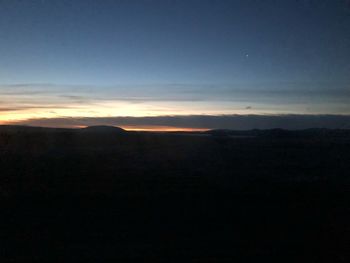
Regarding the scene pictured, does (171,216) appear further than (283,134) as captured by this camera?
No

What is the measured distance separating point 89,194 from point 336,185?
11945 mm

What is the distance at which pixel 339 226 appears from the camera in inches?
605

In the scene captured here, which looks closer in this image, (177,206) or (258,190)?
(177,206)

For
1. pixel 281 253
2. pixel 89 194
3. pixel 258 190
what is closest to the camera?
pixel 281 253

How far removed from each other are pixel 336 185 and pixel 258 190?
462 cm

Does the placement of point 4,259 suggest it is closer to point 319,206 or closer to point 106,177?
point 319,206

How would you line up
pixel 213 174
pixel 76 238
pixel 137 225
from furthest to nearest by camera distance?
1. pixel 213 174
2. pixel 137 225
3. pixel 76 238

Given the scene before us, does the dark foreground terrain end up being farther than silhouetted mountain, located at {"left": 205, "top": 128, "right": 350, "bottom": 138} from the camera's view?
No

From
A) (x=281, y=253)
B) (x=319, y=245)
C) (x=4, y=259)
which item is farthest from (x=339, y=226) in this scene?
(x=4, y=259)

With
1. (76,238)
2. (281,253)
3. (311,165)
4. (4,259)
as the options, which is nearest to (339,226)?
(281,253)

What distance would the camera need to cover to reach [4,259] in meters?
11.6

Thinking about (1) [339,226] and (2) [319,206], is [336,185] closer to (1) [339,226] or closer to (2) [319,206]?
(2) [319,206]

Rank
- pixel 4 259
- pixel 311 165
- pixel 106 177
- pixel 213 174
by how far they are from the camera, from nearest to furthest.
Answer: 1. pixel 4 259
2. pixel 106 177
3. pixel 213 174
4. pixel 311 165

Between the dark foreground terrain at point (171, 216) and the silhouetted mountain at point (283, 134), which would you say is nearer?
the dark foreground terrain at point (171, 216)
